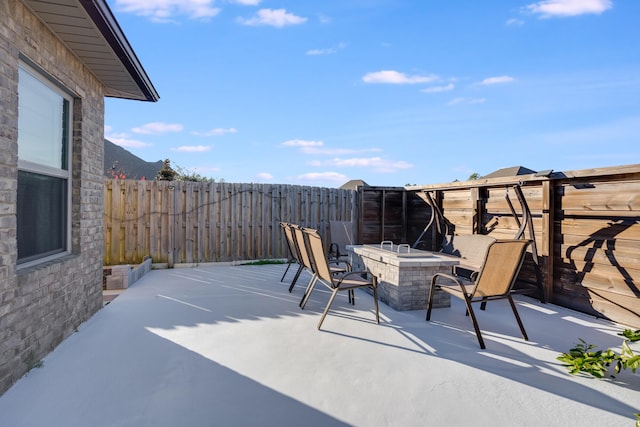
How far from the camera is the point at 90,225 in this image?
12.5 ft

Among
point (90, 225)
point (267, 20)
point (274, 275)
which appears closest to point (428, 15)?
point (267, 20)

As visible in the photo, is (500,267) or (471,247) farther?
(471,247)

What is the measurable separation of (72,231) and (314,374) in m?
2.84

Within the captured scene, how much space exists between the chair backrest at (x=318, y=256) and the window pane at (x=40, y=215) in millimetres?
2448

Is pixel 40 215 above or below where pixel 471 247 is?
above

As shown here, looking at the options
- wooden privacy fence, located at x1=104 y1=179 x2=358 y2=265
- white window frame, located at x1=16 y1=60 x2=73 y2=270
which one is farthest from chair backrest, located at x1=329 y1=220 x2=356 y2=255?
white window frame, located at x1=16 y1=60 x2=73 y2=270

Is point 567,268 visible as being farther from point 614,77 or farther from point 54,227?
point 54,227

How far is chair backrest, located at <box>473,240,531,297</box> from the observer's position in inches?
121

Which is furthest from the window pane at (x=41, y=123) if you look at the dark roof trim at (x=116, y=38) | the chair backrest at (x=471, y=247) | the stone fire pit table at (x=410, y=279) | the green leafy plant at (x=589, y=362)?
the chair backrest at (x=471, y=247)

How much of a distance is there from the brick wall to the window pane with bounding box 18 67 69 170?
14cm

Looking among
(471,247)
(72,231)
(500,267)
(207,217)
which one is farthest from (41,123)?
(471,247)

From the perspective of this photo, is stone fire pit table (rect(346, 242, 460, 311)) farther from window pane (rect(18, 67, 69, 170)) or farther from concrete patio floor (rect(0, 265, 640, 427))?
window pane (rect(18, 67, 69, 170))

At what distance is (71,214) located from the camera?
3475mm

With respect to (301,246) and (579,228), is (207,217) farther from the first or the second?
(579,228)
